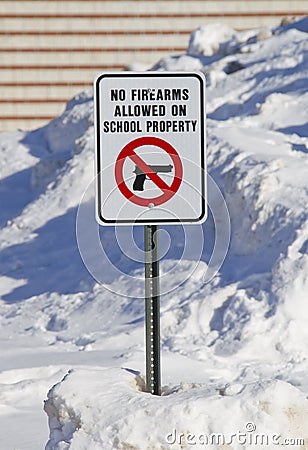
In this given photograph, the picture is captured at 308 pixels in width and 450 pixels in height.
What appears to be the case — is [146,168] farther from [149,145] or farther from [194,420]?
[194,420]

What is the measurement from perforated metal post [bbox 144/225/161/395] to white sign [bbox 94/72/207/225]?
0.14m

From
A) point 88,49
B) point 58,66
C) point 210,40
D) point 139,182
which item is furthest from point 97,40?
point 139,182

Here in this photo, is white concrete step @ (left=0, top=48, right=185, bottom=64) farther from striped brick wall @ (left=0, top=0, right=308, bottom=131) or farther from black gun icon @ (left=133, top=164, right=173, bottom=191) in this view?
black gun icon @ (left=133, top=164, right=173, bottom=191)

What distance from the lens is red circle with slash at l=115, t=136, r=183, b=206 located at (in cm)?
514

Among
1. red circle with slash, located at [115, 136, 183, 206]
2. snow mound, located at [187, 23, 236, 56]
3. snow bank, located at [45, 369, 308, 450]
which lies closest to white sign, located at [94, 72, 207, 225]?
red circle with slash, located at [115, 136, 183, 206]

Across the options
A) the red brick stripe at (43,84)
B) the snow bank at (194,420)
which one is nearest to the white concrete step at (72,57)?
the red brick stripe at (43,84)

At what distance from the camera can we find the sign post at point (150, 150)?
5121mm

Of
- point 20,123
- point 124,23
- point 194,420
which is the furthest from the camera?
point 124,23

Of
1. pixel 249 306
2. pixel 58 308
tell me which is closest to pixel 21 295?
pixel 58 308

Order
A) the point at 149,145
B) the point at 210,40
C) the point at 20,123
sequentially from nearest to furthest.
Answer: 1. the point at 149,145
2. the point at 210,40
3. the point at 20,123

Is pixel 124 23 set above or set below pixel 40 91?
above

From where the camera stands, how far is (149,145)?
513cm

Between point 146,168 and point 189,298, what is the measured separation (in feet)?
18.2

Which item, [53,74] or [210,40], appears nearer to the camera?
[210,40]
